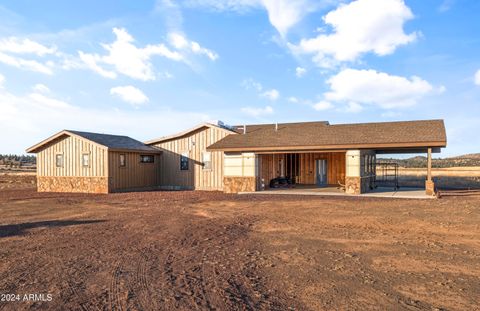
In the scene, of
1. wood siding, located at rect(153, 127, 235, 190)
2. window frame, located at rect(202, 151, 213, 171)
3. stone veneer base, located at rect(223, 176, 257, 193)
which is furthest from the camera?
window frame, located at rect(202, 151, 213, 171)

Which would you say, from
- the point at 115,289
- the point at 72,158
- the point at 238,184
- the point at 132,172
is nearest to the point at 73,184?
the point at 72,158

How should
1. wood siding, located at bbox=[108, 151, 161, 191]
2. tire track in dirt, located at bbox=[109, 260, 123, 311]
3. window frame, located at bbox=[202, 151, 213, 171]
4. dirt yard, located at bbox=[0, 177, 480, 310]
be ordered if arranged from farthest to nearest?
Result: window frame, located at bbox=[202, 151, 213, 171], wood siding, located at bbox=[108, 151, 161, 191], dirt yard, located at bbox=[0, 177, 480, 310], tire track in dirt, located at bbox=[109, 260, 123, 311]

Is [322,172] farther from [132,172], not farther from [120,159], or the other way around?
[120,159]

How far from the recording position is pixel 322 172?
2894 centimetres

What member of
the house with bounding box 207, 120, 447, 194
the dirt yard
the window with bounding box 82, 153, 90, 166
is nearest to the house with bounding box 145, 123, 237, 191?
the house with bounding box 207, 120, 447, 194

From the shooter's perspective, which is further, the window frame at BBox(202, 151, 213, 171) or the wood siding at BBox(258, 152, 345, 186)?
the wood siding at BBox(258, 152, 345, 186)

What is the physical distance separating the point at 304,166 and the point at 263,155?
18.1 feet

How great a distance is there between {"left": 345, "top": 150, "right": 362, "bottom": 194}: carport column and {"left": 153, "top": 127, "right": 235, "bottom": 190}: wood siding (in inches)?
368

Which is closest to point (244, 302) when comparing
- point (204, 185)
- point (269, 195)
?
point (269, 195)

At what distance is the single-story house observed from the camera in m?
21.0

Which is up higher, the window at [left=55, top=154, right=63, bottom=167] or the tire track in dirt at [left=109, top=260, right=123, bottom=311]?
the window at [left=55, top=154, right=63, bottom=167]

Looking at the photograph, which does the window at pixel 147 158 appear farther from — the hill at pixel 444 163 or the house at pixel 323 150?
the hill at pixel 444 163

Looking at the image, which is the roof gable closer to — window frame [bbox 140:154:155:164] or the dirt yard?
window frame [bbox 140:154:155:164]

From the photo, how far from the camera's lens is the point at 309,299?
545 cm
